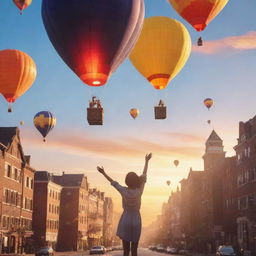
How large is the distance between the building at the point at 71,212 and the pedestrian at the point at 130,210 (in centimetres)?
9079

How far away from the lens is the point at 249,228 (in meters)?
58.8

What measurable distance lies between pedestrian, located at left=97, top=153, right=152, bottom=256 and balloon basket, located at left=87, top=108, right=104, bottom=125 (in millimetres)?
9053

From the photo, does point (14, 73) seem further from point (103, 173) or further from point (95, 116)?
point (103, 173)

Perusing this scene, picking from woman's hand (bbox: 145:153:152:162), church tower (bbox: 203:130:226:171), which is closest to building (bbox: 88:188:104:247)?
church tower (bbox: 203:130:226:171)

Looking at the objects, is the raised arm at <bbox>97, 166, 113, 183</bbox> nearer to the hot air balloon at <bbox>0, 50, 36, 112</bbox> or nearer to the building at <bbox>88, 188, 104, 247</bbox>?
the hot air balloon at <bbox>0, 50, 36, 112</bbox>

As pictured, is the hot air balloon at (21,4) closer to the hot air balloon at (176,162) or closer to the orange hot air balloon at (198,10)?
the orange hot air balloon at (198,10)

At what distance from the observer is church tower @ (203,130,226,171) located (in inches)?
3593

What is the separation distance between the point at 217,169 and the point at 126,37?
70.1 m

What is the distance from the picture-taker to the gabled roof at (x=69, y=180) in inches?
4077

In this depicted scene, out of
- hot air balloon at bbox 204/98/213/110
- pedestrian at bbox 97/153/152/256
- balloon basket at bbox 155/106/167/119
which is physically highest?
hot air balloon at bbox 204/98/213/110

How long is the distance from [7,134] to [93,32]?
50.6 m

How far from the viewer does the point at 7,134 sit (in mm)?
64938

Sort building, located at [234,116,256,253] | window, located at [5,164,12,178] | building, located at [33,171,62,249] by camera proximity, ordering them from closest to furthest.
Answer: building, located at [234,116,256,253] < window, located at [5,164,12,178] < building, located at [33,171,62,249]

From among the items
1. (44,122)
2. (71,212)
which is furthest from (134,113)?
(71,212)
